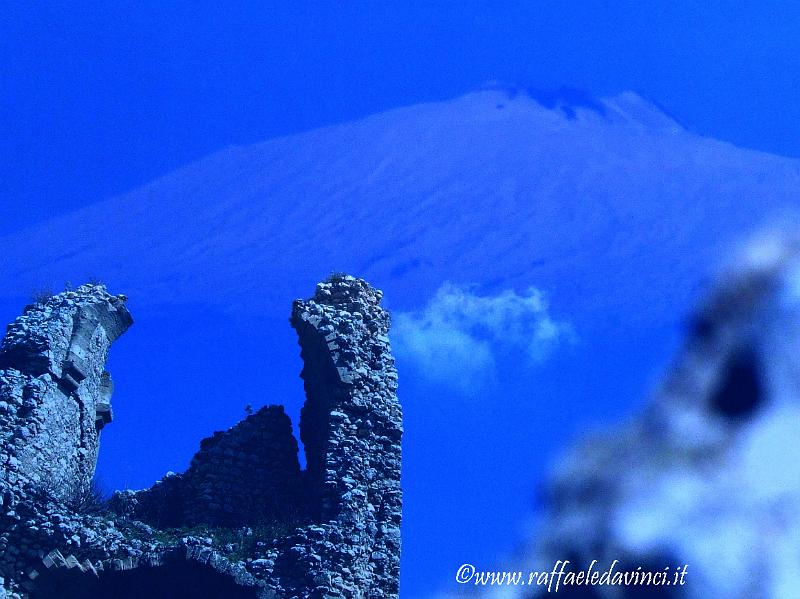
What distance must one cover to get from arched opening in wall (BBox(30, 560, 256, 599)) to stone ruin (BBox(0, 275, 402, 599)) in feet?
0.06

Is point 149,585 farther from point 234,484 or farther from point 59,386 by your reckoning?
point 59,386

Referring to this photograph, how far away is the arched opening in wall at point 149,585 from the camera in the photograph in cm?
1439

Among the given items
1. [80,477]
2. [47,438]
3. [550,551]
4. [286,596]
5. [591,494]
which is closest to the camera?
[591,494]

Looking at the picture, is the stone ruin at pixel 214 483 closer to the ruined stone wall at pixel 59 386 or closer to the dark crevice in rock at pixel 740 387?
the ruined stone wall at pixel 59 386

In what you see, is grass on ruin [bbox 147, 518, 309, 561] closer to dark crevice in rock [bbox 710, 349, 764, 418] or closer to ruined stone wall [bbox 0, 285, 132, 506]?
ruined stone wall [bbox 0, 285, 132, 506]

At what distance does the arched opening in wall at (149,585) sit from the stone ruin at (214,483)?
0.06 feet

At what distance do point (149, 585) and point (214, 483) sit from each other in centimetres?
271

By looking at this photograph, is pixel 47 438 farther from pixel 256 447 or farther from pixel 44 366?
pixel 256 447

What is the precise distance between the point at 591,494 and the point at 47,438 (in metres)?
12.7

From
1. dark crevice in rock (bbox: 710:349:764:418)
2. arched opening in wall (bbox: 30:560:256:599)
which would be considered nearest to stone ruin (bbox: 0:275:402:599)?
arched opening in wall (bbox: 30:560:256:599)

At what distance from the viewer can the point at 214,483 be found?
56.5 feet

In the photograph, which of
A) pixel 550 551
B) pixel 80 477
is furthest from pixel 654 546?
pixel 80 477

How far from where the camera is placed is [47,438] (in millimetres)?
16016

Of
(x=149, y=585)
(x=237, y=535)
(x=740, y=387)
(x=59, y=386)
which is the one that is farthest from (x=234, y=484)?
(x=740, y=387)
